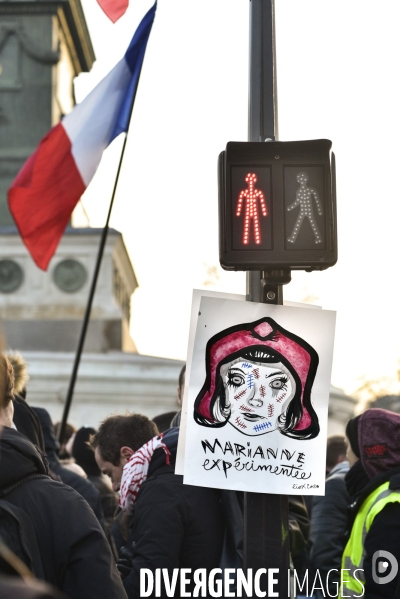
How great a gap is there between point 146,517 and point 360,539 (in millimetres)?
827

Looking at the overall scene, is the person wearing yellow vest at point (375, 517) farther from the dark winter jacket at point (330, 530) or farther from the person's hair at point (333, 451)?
the person's hair at point (333, 451)

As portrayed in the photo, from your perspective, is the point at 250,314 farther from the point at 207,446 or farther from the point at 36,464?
the point at 36,464

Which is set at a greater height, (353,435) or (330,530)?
(353,435)

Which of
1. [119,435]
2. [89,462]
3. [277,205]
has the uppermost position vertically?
[277,205]

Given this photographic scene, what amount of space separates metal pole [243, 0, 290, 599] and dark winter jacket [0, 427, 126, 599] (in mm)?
994

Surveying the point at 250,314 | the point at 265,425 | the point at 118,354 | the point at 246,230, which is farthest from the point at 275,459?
the point at 118,354

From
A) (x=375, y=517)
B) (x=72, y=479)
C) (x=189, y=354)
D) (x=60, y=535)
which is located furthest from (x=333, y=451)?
(x=60, y=535)

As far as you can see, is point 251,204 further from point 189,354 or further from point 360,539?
point 360,539

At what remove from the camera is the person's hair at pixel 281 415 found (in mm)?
3779

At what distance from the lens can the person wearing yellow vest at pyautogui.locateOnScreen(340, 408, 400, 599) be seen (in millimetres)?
3824

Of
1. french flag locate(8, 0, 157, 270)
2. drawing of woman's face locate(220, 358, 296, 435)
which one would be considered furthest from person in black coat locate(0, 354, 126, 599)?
french flag locate(8, 0, 157, 270)

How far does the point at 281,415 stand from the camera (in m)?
3.80

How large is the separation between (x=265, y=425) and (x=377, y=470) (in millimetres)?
728

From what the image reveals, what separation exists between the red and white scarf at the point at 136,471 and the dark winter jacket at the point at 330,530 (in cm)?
172
